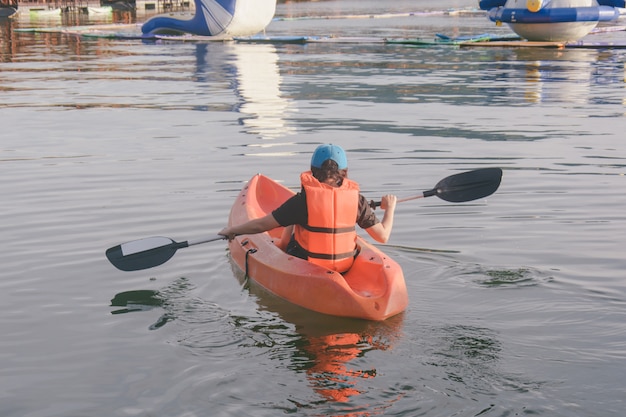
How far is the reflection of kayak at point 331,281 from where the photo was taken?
26.1 ft

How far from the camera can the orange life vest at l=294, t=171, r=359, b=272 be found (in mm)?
8102

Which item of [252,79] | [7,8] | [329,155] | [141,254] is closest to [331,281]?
[329,155]

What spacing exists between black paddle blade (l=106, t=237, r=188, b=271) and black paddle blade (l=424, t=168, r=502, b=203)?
281 cm

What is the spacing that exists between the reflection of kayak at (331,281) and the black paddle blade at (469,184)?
159 cm

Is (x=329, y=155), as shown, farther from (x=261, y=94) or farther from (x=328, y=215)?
(x=261, y=94)

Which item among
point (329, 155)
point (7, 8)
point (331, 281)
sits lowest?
point (331, 281)

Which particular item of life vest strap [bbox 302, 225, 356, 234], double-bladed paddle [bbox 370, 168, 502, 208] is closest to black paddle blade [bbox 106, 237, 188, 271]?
life vest strap [bbox 302, 225, 356, 234]

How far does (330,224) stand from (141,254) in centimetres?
207

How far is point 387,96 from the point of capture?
23516 millimetres

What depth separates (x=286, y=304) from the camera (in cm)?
865

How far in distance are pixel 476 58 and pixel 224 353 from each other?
2797 cm

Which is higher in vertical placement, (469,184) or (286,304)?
(469,184)

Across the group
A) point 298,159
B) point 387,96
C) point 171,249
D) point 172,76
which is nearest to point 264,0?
point 172,76

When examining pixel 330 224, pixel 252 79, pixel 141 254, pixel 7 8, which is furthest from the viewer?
pixel 7 8
